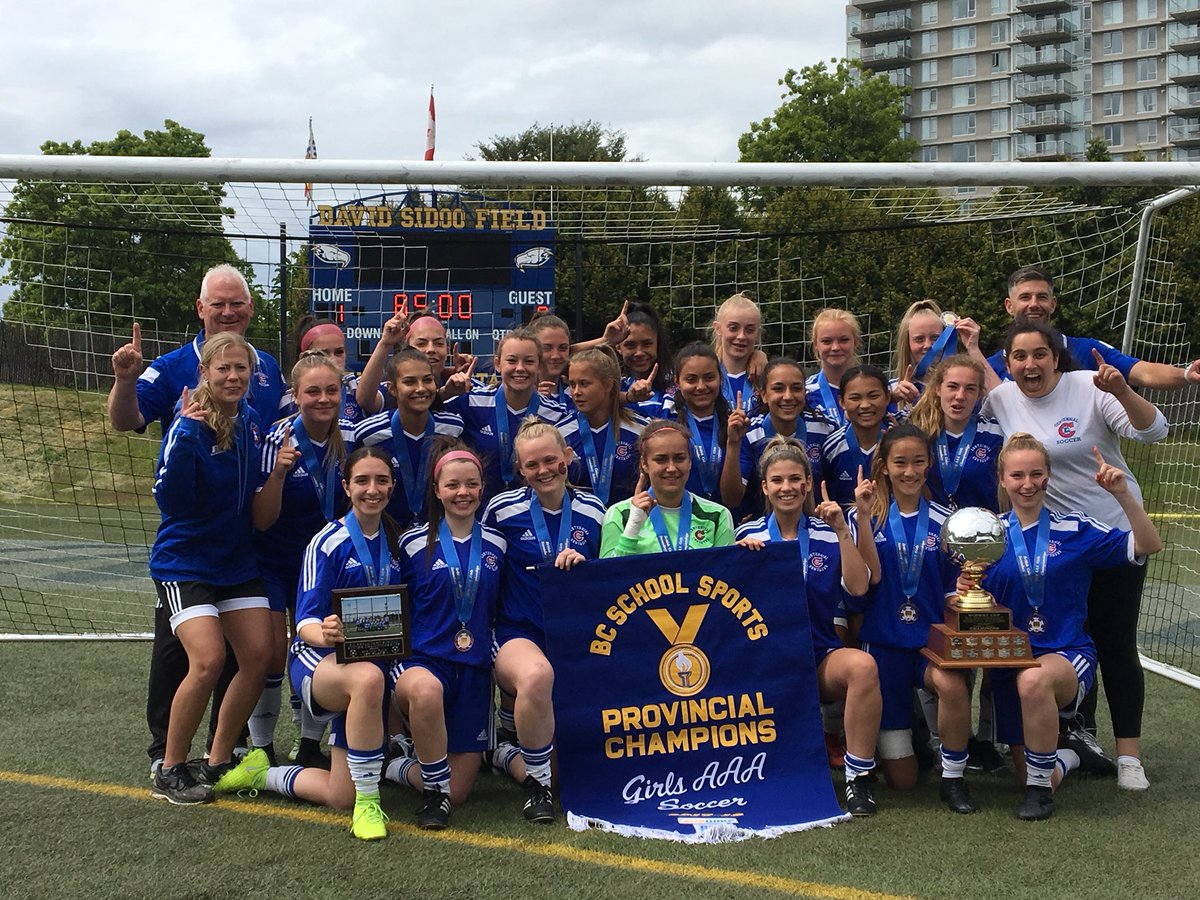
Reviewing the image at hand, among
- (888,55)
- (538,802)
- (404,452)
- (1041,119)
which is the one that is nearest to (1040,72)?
(1041,119)

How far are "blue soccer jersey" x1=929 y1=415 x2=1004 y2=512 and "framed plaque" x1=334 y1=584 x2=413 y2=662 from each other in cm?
212

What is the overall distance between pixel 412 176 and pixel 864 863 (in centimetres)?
383

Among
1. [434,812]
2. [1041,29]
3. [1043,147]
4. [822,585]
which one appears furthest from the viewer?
[1043,147]

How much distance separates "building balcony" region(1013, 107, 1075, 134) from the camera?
75.5 m

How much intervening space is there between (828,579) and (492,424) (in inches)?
59.1

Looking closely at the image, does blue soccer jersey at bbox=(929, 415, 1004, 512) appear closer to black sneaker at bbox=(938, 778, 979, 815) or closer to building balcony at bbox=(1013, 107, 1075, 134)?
black sneaker at bbox=(938, 778, 979, 815)

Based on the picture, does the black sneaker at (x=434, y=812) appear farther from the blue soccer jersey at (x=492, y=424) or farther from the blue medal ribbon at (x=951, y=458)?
the blue medal ribbon at (x=951, y=458)

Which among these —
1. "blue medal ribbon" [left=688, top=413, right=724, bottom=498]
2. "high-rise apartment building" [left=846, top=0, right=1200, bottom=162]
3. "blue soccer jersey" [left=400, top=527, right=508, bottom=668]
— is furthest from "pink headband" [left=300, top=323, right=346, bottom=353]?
"high-rise apartment building" [left=846, top=0, right=1200, bottom=162]

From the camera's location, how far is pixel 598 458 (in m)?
4.74

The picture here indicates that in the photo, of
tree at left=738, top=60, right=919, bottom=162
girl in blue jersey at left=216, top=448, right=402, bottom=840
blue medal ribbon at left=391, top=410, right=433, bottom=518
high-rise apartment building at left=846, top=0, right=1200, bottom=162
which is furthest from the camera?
high-rise apartment building at left=846, top=0, right=1200, bottom=162

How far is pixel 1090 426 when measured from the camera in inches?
180

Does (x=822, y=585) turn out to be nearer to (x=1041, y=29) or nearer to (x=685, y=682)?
(x=685, y=682)

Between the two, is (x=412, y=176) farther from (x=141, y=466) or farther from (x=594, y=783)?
(x=141, y=466)

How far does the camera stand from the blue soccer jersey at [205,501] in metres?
4.07
